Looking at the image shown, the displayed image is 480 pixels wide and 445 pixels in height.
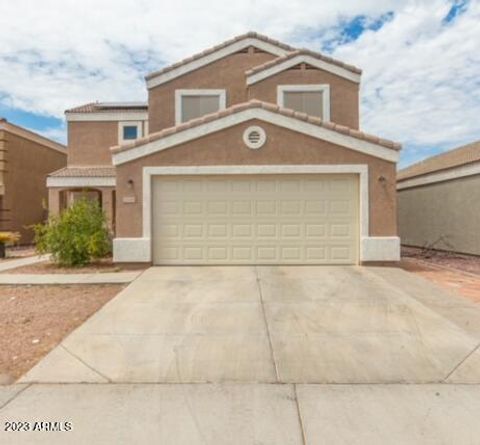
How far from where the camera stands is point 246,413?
336 cm

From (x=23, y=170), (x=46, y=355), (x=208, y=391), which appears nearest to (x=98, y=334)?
(x=46, y=355)

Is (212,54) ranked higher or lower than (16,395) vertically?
higher

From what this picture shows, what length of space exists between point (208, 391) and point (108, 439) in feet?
3.44

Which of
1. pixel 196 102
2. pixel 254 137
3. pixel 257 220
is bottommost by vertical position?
pixel 257 220

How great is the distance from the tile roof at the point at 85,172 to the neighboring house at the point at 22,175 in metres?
1.54

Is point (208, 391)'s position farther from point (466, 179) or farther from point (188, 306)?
point (466, 179)

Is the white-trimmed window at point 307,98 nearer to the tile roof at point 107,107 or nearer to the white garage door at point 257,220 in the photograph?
the white garage door at point 257,220

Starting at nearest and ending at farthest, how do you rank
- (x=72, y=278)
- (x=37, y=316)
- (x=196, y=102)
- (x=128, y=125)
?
(x=37, y=316) < (x=72, y=278) < (x=196, y=102) < (x=128, y=125)

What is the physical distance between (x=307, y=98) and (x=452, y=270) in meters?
7.59

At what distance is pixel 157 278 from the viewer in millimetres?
8953

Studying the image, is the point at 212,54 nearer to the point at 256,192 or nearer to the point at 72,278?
the point at 256,192

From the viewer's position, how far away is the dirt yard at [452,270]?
27.7 ft

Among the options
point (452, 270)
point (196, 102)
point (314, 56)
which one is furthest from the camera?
point (196, 102)

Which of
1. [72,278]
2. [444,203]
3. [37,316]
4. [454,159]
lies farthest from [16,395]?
[454,159]
